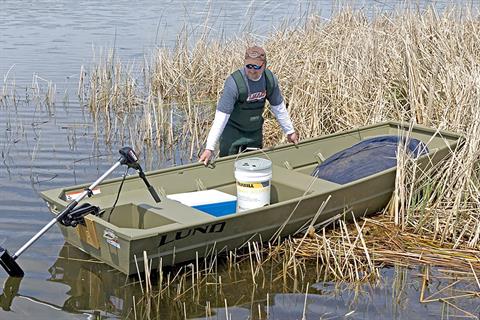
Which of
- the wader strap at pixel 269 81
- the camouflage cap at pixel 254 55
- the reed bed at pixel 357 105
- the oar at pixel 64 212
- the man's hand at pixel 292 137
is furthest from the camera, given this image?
the man's hand at pixel 292 137

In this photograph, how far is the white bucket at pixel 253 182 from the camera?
20.9ft

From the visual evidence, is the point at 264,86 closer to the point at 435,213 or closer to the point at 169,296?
the point at 435,213

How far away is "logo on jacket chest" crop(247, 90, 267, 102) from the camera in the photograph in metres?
6.93

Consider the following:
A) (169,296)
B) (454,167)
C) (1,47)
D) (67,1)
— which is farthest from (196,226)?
(67,1)

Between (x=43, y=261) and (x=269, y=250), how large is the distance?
1.82 m

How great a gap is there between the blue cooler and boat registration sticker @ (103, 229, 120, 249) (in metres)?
1.08

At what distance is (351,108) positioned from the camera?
885 centimetres

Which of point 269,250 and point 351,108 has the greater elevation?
point 351,108

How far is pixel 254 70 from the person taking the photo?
6.77 metres

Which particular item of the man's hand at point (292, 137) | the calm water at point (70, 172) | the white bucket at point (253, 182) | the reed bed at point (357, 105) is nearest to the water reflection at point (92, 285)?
the calm water at point (70, 172)

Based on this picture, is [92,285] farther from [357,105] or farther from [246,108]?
[357,105]

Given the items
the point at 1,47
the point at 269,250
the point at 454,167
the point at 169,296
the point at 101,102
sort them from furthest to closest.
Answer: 1. the point at 1,47
2. the point at 101,102
3. the point at 454,167
4. the point at 269,250
5. the point at 169,296

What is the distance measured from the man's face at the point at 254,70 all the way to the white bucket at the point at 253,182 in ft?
2.73

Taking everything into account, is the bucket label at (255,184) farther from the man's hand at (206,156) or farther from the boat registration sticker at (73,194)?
the boat registration sticker at (73,194)
